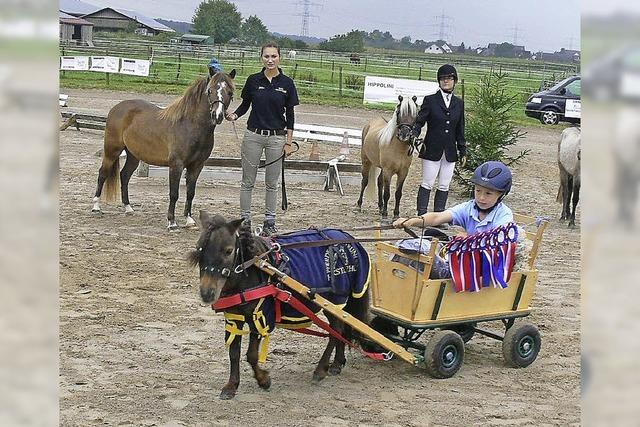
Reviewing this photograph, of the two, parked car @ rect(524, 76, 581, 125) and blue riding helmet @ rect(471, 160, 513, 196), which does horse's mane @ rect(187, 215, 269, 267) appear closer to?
blue riding helmet @ rect(471, 160, 513, 196)

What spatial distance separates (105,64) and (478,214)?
27364 mm

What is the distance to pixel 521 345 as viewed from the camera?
5.21m

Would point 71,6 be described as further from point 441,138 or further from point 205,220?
point 441,138

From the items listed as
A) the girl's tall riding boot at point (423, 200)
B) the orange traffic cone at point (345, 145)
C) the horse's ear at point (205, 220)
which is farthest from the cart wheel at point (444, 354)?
the orange traffic cone at point (345, 145)

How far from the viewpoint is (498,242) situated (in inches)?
192

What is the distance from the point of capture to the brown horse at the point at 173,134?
8.94m

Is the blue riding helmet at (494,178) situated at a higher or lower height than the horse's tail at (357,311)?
higher

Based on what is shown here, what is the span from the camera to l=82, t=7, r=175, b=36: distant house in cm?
6869

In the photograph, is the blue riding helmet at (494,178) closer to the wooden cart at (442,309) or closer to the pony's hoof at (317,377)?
the wooden cart at (442,309)

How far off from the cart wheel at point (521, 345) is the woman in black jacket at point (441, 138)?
4053 mm

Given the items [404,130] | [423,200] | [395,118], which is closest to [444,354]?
[423,200]

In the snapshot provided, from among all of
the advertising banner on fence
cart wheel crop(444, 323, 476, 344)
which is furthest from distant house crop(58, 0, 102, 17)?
the advertising banner on fence
